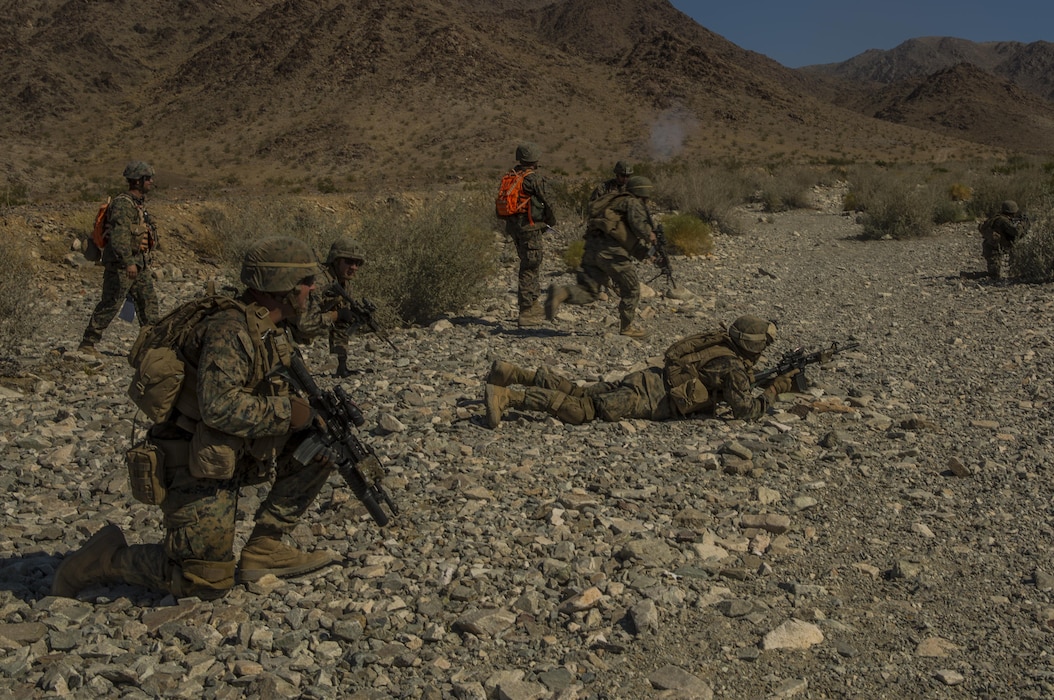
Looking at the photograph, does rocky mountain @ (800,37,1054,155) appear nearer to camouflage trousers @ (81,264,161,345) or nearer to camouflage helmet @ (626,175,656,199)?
camouflage helmet @ (626,175,656,199)

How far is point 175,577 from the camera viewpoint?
3.51m

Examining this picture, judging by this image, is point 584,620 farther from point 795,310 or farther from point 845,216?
point 845,216

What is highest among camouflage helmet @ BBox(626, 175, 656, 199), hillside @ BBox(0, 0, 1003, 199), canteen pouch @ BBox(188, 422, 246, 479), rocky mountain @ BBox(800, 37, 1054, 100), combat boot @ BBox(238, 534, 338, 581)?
rocky mountain @ BBox(800, 37, 1054, 100)

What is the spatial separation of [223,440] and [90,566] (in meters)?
0.86

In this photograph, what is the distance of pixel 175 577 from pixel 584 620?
63.3 inches

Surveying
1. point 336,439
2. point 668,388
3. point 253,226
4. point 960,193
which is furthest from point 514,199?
point 960,193

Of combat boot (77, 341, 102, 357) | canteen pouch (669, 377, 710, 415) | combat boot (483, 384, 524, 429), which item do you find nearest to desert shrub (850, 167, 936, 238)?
canteen pouch (669, 377, 710, 415)

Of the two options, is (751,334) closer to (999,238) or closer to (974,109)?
(999,238)

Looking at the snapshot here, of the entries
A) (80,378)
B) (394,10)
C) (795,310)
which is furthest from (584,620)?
(394,10)

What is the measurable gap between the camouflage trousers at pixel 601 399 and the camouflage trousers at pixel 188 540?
2561 millimetres

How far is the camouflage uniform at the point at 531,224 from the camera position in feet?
27.5

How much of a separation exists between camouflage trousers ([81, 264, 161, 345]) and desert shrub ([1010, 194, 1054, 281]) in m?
9.81

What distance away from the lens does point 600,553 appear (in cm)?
414

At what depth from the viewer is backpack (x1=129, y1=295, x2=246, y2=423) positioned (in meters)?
3.26
